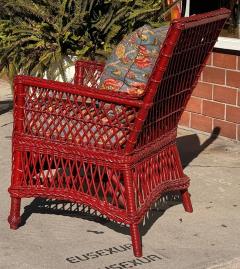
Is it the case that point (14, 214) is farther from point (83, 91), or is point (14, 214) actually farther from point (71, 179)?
point (83, 91)

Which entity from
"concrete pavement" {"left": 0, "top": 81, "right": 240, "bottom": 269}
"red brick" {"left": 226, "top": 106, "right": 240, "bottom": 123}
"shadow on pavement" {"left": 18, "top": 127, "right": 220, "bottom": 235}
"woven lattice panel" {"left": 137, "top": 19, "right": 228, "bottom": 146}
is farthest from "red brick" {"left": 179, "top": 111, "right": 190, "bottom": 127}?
"woven lattice panel" {"left": 137, "top": 19, "right": 228, "bottom": 146}

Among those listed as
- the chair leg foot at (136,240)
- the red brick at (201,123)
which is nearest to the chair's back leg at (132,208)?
the chair leg foot at (136,240)

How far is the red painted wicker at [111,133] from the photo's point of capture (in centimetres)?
496

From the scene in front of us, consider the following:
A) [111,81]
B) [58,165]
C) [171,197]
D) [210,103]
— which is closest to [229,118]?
[210,103]

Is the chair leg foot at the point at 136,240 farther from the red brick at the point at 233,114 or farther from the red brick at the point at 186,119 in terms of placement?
the red brick at the point at 186,119

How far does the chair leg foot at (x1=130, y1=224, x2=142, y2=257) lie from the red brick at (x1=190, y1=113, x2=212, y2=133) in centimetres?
342

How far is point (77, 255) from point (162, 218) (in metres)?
0.91

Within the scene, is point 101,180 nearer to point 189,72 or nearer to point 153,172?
point 153,172

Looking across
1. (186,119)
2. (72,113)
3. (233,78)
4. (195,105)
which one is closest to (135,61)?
(72,113)

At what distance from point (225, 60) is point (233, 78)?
A: 21cm

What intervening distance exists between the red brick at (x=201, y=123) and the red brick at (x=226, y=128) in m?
0.09

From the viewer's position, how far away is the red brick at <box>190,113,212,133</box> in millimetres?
8320

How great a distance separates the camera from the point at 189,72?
5.43 m

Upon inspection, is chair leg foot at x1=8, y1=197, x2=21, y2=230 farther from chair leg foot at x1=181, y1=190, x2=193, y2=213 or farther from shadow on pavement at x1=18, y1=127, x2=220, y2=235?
chair leg foot at x1=181, y1=190, x2=193, y2=213
